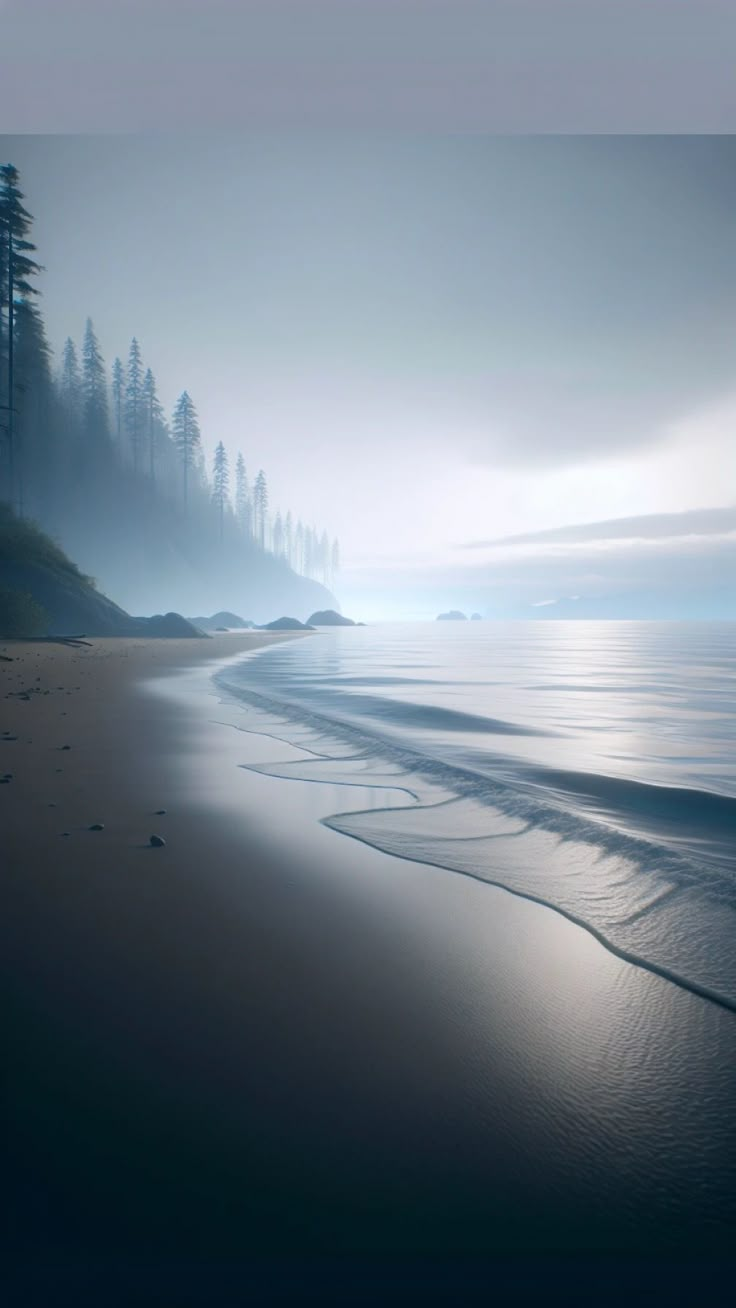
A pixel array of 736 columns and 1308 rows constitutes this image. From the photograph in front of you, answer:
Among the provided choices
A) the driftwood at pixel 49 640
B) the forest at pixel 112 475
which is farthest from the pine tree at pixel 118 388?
the driftwood at pixel 49 640

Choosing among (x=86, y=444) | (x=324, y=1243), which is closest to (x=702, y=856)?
(x=324, y=1243)

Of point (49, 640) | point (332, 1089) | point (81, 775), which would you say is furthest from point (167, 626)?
point (332, 1089)

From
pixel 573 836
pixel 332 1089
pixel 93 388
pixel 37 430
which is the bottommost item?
pixel 573 836

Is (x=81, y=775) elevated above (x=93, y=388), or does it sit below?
below

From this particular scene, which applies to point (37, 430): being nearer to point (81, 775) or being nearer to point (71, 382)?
point (71, 382)

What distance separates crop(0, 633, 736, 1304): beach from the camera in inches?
54.4

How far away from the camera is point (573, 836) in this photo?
4723mm

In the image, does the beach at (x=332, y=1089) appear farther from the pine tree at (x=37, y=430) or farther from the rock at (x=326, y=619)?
the rock at (x=326, y=619)

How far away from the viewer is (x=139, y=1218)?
143cm

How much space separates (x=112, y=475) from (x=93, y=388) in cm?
898

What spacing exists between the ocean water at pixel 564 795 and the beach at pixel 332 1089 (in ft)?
1.61

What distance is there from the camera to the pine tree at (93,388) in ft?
180

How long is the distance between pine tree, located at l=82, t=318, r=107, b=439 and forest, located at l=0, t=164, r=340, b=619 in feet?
0.37

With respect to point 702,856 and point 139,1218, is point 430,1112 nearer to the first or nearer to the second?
point 139,1218
